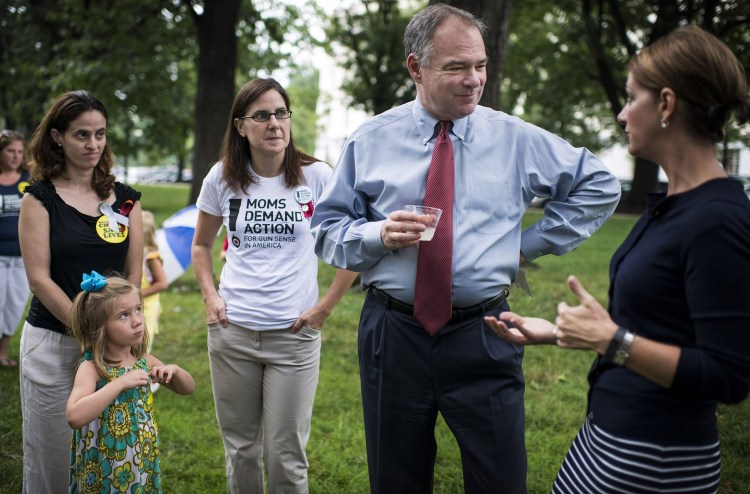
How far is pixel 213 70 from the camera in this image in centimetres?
1441

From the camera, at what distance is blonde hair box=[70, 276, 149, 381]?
10.7 feet

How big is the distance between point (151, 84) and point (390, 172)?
15978 mm

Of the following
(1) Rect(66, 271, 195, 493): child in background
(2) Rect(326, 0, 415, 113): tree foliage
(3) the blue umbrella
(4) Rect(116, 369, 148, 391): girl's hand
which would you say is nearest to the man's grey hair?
(1) Rect(66, 271, 195, 493): child in background

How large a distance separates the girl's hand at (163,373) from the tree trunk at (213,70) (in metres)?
11.3

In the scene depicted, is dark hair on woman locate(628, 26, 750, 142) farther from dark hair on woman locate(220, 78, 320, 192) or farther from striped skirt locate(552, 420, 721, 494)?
dark hair on woman locate(220, 78, 320, 192)

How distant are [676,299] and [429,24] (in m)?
1.53

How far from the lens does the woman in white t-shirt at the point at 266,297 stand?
3.73 meters

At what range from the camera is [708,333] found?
1.98 meters

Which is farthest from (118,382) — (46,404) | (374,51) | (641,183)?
(641,183)

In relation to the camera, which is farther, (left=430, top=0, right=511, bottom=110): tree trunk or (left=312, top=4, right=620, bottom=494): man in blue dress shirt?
(left=430, top=0, right=511, bottom=110): tree trunk

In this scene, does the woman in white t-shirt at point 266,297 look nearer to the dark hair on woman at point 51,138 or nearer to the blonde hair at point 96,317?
the blonde hair at point 96,317

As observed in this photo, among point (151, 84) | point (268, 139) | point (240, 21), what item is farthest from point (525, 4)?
point (268, 139)

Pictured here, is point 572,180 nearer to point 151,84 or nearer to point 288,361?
point 288,361

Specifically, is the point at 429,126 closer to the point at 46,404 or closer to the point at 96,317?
the point at 96,317
